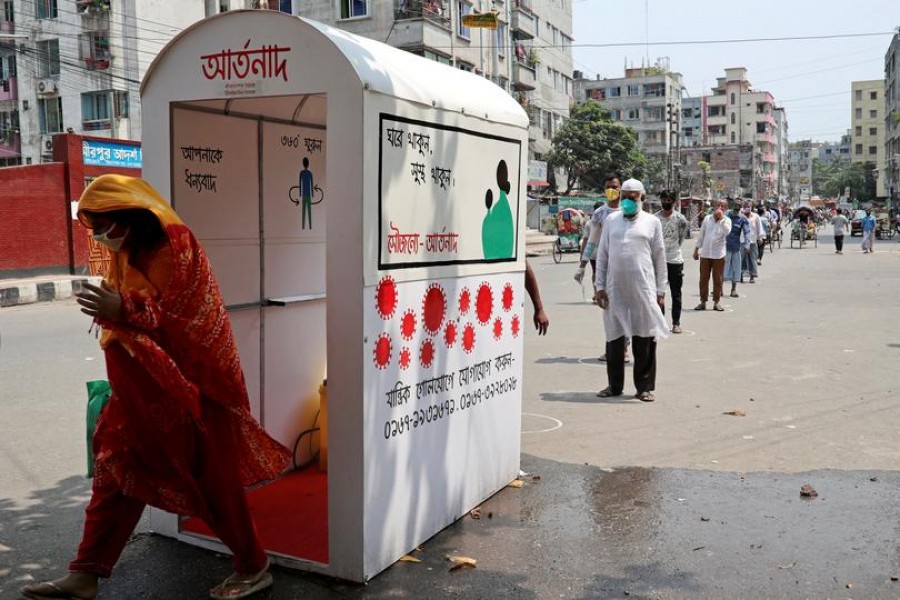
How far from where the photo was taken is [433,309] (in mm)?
4328

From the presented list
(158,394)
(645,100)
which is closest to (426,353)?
(158,394)

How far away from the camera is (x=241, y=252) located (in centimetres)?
510

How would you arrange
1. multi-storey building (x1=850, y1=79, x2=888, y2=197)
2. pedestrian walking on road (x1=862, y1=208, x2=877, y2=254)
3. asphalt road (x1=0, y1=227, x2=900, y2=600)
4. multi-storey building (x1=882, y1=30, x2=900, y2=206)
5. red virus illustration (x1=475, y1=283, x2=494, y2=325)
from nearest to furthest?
asphalt road (x1=0, y1=227, x2=900, y2=600) → red virus illustration (x1=475, y1=283, x2=494, y2=325) → pedestrian walking on road (x1=862, y1=208, x2=877, y2=254) → multi-storey building (x1=882, y1=30, x2=900, y2=206) → multi-storey building (x1=850, y1=79, x2=888, y2=197)

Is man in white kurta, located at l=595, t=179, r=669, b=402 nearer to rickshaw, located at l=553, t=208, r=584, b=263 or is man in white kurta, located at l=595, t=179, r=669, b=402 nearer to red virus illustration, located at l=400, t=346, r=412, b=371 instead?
red virus illustration, located at l=400, t=346, r=412, b=371

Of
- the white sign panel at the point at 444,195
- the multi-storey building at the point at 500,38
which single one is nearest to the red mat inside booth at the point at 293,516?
the white sign panel at the point at 444,195

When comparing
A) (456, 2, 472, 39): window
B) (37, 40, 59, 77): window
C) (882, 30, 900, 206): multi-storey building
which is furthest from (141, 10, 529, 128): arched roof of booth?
(882, 30, 900, 206): multi-storey building

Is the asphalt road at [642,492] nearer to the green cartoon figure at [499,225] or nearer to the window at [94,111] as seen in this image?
the green cartoon figure at [499,225]

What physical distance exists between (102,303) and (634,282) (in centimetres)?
514

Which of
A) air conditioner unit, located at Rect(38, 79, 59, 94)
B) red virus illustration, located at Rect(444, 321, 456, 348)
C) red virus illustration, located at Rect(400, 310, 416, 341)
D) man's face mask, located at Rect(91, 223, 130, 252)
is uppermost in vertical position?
air conditioner unit, located at Rect(38, 79, 59, 94)

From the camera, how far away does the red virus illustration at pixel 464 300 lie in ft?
15.1

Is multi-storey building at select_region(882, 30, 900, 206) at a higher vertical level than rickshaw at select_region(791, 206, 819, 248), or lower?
higher

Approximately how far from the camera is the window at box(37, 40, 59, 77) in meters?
38.3

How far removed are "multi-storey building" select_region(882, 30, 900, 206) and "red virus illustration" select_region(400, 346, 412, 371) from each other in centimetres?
7879

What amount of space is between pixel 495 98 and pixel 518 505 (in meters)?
2.21
